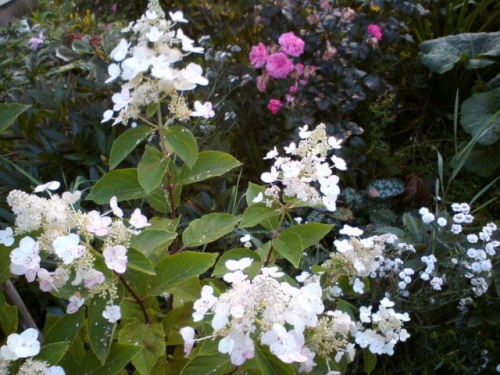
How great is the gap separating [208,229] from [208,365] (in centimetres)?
32

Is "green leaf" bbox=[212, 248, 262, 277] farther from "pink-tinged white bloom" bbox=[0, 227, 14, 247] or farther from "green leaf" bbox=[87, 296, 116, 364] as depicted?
"pink-tinged white bloom" bbox=[0, 227, 14, 247]

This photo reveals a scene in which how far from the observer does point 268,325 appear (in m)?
0.83

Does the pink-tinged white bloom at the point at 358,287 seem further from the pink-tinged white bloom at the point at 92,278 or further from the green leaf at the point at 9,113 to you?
the green leaf at the point at 9,113

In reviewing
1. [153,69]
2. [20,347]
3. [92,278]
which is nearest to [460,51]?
[153,69]

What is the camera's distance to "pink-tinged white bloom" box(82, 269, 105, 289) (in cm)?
90

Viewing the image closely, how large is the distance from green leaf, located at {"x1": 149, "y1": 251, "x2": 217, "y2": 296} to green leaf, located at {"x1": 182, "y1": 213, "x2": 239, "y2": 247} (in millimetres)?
146

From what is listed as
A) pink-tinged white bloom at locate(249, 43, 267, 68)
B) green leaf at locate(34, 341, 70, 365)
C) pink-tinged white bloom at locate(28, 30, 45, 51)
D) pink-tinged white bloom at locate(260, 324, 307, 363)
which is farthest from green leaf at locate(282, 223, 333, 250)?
pink-tinged white bloom at locate(28, 30, 45, 51)

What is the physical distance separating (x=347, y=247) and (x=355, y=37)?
5.37ft

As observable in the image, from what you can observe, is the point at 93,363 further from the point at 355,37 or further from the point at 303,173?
the point at 355,37

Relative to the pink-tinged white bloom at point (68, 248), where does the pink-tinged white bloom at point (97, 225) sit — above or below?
below

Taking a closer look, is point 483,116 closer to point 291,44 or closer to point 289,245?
point 291,44

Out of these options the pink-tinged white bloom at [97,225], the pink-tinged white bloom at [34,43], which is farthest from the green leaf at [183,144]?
the pink-tinged white bloom at [34,43]

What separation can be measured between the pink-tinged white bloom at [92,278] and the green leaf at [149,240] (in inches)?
5.1

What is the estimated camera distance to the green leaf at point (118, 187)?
1196 millimetres
